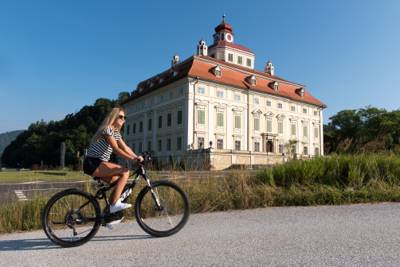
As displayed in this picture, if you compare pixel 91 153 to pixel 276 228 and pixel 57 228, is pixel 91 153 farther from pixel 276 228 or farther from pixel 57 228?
pixel 276 228

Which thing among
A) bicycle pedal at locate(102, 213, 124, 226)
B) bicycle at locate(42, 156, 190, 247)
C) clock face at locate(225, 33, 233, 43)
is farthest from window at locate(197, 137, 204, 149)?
bicycle pedal at locate(102, 213, 124, 226)

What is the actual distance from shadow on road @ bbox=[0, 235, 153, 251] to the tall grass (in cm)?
103

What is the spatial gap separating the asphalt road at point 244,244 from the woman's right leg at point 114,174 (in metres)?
0.63

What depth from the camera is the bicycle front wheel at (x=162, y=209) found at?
4773mm

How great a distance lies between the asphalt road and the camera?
3574 mm

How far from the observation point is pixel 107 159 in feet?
15.8

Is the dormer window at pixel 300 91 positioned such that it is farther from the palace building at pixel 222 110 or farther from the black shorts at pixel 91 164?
the black shorts at pixel 91 164

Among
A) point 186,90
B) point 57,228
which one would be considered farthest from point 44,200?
point 186,90

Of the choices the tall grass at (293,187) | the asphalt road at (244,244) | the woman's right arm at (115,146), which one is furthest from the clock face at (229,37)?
the woman's right arm at (115,146)

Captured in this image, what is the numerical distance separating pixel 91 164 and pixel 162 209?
109 cm

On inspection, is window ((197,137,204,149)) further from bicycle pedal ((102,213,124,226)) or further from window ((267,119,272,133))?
bicycle pedal ((102,213,124,226))

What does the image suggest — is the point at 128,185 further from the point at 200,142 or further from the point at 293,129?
the point at 293,129

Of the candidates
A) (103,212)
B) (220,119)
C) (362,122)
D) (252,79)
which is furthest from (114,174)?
(362,122)

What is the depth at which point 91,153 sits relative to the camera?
4758 millimetres
